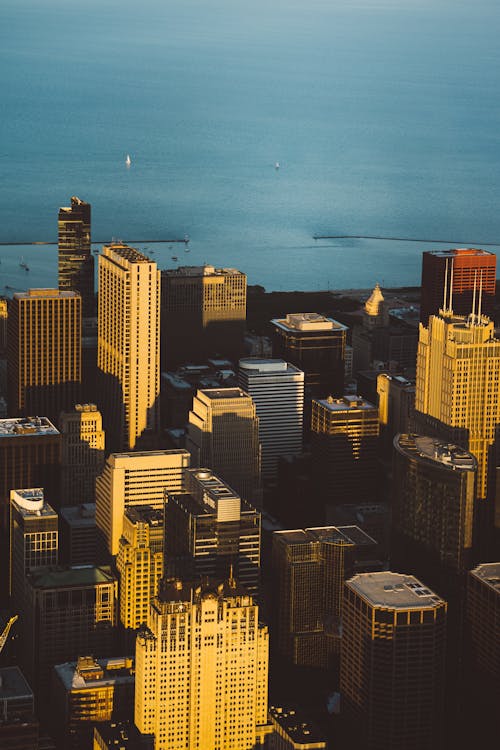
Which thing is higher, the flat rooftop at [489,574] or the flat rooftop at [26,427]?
the flat rooftop at [26,427]

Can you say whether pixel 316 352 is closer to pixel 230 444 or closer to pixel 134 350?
pixel 134 350

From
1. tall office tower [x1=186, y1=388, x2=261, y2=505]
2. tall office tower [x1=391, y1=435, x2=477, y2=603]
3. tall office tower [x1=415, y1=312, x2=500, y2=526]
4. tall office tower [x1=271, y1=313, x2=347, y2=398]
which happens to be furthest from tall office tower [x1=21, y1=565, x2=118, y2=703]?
tall office tower [x1=271, y1=313, x2=347, y2=398]

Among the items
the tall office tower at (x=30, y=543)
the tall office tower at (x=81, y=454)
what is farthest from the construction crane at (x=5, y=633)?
the tall office tower at (x=81, y=454)

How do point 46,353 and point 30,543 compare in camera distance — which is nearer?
point 30,543

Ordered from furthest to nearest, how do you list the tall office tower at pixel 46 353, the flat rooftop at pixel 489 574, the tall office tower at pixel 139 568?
the tall office tower at pixel 46 353, the tall office tower at pixel 139 568, the flat rooftop at pixel 489 574

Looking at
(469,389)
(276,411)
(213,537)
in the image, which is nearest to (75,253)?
(276,411)

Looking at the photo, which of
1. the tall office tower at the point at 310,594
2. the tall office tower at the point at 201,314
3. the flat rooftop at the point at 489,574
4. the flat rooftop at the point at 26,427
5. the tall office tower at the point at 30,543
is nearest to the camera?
the flat rooftop at the point at 489,574

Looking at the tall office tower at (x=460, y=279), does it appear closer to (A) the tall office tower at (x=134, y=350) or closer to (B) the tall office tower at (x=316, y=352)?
(B) the tall office tower at (x=316, y=352)
